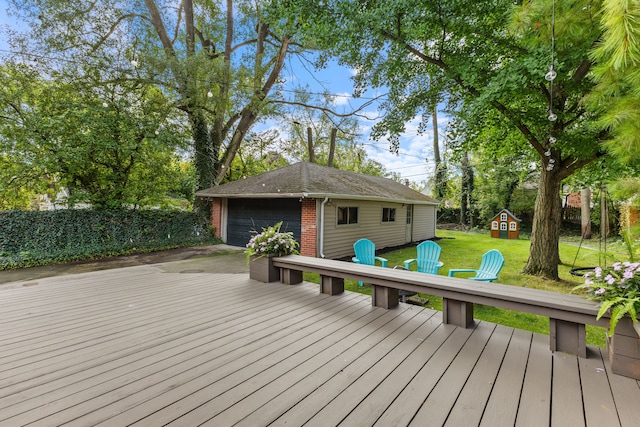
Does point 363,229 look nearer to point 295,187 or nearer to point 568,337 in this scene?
point 295,187

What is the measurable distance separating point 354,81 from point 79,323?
6817 mm

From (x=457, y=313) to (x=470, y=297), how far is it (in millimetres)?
344

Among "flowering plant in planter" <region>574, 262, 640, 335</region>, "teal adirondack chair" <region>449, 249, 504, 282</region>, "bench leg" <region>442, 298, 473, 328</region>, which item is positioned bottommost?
"bench leg" <region>442, 298, 473, 328</region>

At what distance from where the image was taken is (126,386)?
1.97 metres

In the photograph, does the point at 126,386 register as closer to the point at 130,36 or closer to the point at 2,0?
the point at 130,36

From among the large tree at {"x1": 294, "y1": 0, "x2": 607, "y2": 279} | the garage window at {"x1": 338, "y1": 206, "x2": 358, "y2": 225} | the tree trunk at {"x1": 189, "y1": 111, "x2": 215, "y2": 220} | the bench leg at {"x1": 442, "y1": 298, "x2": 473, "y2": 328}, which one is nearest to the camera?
the bench leg at {"x1": 442, "y1": 298, "x2": 473, "y2": 328}

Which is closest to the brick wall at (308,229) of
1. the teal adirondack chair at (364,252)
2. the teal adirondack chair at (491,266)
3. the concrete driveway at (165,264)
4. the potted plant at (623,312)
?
the concrete driveway at (165,264)

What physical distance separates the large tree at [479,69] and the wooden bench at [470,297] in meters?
2.78

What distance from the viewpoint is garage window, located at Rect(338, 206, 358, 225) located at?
8.88 m

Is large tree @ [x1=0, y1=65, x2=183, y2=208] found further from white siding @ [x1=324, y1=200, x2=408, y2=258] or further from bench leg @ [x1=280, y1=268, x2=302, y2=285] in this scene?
bench leg @ [x1=280, y1=268, x2=302, y2=285]

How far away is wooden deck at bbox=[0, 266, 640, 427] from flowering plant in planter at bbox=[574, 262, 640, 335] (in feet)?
1.70

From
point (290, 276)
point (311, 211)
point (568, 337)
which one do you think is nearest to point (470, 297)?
point (568, 337)

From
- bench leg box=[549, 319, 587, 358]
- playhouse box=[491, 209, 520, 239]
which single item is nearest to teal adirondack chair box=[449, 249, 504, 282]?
bench leg box=[549, 319, 587, 358]

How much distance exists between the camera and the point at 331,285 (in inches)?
160
